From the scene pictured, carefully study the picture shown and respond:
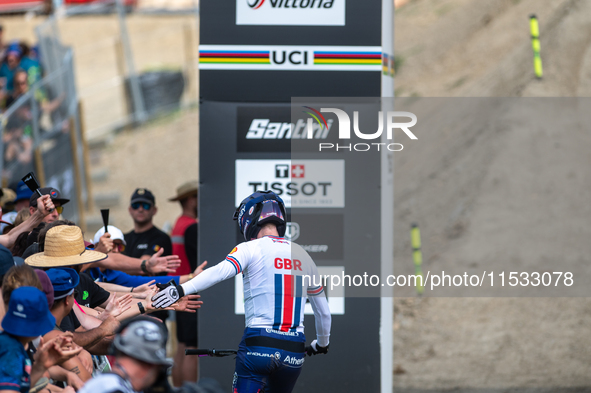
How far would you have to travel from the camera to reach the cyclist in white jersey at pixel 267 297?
5.12 meters

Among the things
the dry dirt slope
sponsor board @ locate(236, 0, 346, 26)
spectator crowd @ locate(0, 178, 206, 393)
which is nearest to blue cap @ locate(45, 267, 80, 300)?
spectator crowd @ locate(0, 178, 206, 393)

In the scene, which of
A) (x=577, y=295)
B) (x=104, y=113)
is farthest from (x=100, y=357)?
(x=104, y=113)

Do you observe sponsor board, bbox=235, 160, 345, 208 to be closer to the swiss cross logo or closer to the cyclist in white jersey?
the swiss cross logo

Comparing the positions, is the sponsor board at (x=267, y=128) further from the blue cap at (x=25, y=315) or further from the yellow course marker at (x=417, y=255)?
the yellow course marker at (x=417, y=255)

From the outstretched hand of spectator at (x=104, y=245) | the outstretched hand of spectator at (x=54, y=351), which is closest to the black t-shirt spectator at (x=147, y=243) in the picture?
the outstretched hand of spectator at (x=104, y=245)

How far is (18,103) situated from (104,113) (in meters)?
8.84

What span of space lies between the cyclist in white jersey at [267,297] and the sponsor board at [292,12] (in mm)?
2525

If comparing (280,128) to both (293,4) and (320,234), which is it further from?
(293,4)

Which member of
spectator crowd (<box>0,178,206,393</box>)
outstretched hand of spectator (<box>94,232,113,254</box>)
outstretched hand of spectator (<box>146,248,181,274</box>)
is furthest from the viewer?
outstretched hand of spectator (<box>146,248,181,274</box>)

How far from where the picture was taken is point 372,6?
23.2 feet

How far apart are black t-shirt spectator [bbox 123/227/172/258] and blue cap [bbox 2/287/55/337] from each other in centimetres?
394

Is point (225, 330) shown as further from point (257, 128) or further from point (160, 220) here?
point (160, 220)

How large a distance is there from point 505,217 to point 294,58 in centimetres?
763

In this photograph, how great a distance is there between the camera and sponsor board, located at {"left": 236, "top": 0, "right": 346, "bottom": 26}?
7062mm
